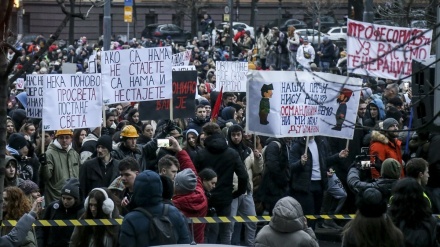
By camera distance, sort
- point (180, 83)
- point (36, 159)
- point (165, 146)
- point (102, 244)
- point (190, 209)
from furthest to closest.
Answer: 1. point (180, 83)
2. point (36, 159)
3. point (165, 146)
4. point (190, 209)
5. point (102, 244)

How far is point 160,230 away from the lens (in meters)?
8.57

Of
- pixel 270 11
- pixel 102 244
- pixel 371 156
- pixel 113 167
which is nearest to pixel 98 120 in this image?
pixel 113 167

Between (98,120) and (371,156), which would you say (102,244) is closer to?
(371,156)

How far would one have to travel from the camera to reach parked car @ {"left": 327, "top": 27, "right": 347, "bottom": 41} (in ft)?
164

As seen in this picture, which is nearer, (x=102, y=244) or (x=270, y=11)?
(x=102, y=244)

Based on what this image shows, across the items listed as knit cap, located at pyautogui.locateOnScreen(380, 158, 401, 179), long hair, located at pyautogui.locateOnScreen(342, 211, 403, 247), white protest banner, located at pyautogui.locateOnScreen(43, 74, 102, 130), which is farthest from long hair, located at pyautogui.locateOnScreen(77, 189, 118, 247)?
white protest banner, located at pyautogui.locateOnScreen(43, 74, 102, 130)

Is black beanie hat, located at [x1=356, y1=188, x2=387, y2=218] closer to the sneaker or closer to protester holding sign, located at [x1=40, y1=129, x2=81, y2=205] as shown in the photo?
protester holding sign, located at [x1=40, y1=129, x2=81, y2=205]

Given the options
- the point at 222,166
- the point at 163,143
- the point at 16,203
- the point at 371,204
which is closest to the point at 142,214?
the point at 371,204

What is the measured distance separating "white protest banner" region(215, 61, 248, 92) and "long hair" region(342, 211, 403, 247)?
13157 mm

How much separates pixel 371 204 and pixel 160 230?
4.98 feet

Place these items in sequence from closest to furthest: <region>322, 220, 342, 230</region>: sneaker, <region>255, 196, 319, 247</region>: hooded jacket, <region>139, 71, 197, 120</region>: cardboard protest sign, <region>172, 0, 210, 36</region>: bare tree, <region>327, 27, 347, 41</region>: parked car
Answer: <region>255, 196, 319, 247</region>: hooded jacket < <region>322, 220, 342, 230</region>: sneaker < <region>139, 71, 197, 120</region>: cardboard protest sign < <region>327, 27, 347, 41</region>: parked car < <region>172, 0, 210, 36</region>: bare tree

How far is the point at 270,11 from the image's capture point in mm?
66250

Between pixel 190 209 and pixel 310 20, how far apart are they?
5075 centimetres

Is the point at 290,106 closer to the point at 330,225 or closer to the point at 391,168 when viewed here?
the point at 330,225
